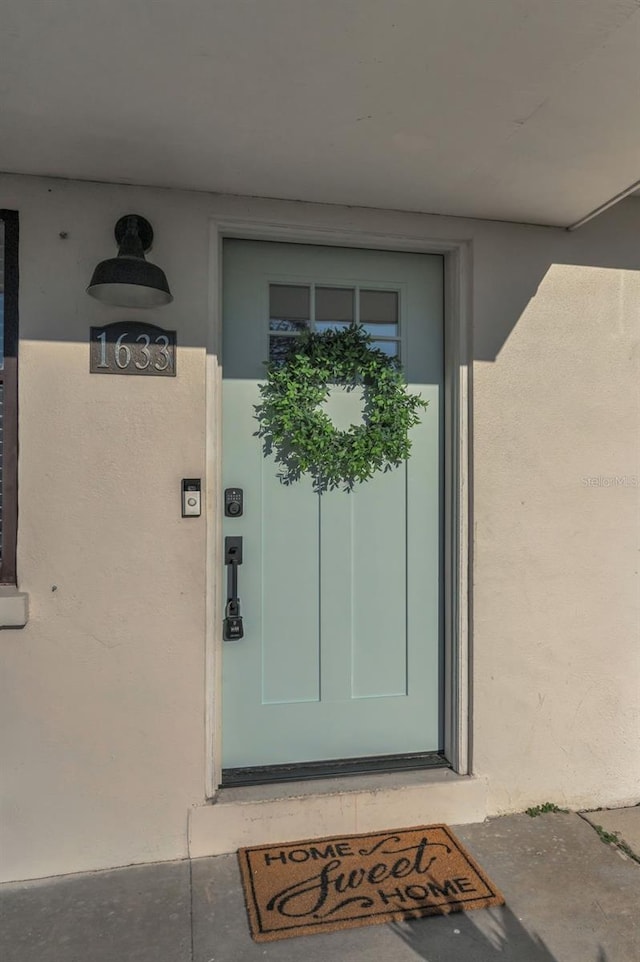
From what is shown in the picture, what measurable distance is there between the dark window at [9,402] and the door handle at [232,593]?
0.82 metres

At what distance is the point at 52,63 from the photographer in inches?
63.1

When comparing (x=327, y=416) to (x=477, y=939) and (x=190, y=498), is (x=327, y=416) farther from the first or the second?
(x=477, y=939)

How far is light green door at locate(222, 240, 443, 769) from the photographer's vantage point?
2.54 metres

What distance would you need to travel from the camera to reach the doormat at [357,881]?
1.99 m

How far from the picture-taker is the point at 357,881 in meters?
2.15

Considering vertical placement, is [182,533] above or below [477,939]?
above

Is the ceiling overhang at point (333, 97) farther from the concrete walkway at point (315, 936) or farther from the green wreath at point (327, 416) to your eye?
the concrete walkway at point (315, 936)

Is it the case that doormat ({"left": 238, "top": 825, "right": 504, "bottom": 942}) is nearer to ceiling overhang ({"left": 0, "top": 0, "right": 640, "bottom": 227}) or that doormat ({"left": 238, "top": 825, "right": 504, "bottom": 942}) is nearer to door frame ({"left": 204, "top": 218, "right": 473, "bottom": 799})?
door frame ({"left": 204, "top": 218, "right": 473, "bottom": 799})

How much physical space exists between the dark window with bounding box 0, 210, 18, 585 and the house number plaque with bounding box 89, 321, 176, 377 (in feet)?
0.96

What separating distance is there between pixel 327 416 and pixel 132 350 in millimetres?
840

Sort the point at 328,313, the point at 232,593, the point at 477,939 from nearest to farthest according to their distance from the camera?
the point at 477,939 → the point at 232,593 → the point at 328,313

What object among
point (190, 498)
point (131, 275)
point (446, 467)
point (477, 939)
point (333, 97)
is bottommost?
point (477, 939)

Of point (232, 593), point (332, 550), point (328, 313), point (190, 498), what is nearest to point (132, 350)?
point (190, 498)

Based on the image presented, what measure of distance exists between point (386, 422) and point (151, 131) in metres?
1.39
